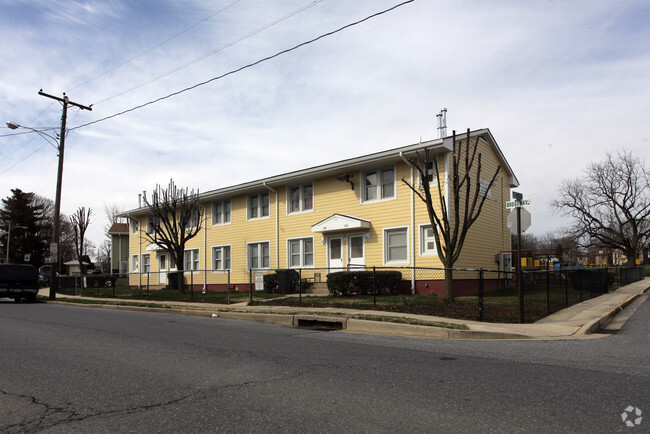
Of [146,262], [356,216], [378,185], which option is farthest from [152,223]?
[378,185]

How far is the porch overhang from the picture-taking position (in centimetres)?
2038

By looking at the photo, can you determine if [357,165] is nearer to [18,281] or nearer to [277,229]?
[277,229]

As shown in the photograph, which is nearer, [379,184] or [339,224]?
[379,184]

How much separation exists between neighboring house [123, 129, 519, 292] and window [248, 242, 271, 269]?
0.05 metres

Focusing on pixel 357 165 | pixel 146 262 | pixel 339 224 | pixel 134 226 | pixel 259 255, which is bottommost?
pixel 146 262

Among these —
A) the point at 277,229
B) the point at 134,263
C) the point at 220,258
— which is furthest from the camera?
the point at 134,263

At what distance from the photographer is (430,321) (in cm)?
1112

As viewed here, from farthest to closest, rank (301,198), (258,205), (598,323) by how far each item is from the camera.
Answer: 1. (258,205)
2. (301,198)
3. (598,323)

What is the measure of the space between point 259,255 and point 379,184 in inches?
330

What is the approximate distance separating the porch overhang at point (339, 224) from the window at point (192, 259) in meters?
10.9

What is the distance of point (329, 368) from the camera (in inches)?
266

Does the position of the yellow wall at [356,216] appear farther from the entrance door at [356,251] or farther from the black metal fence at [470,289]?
the black metal fence at [470,289]

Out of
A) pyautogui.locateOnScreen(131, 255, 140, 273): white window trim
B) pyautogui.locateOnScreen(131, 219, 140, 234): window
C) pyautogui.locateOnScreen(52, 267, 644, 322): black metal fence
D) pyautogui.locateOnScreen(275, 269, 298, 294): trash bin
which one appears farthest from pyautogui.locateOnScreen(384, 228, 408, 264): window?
pyautogui.locateOnScreen(131, 255, 140, 273): white window trim

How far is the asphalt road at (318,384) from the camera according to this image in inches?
176
